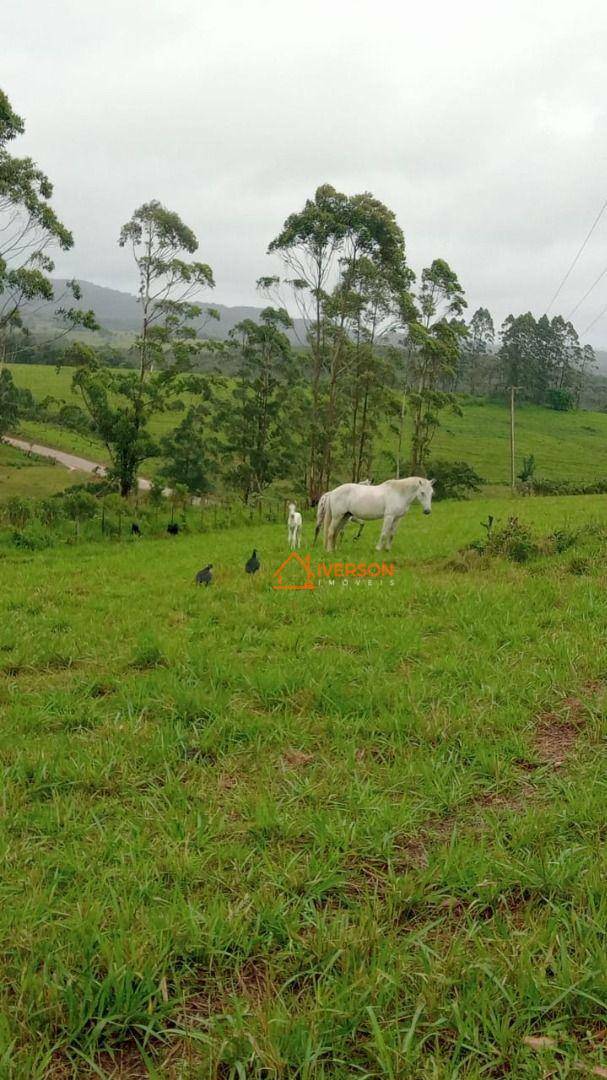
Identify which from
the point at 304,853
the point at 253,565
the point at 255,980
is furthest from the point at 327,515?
the point at 255,980

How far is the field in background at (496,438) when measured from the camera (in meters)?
49.2

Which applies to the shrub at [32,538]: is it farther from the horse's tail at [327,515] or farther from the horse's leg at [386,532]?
the horse's leg at [386,532]

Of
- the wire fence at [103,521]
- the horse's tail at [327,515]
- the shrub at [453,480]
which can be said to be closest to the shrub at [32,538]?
the wire fence at [103,521]

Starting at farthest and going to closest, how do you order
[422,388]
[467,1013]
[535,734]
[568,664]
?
[422,388], [568,664], [535,734], [467,1013]

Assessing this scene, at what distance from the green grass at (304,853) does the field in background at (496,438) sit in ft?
136

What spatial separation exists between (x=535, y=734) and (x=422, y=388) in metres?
33.3

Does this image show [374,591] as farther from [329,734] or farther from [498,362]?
[498,362]

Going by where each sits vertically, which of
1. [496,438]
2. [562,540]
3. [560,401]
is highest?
[560,401]

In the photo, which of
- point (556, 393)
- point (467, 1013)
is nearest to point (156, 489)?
point (467, 1013)

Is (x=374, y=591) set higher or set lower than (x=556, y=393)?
lower

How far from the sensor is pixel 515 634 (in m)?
6.11

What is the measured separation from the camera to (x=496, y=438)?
6022 centimetres

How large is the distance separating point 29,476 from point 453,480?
91.1ft

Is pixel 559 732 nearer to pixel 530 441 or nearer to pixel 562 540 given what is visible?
pixel 562 540
